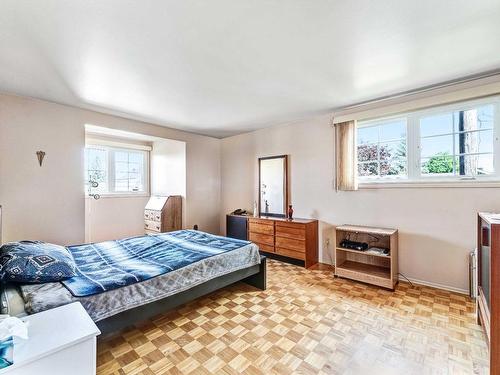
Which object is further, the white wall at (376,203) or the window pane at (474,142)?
the white wall at (376,203)

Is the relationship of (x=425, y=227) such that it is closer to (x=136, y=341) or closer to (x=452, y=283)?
(x=452, y=283)

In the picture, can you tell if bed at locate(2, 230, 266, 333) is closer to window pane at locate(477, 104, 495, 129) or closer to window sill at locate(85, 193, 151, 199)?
window sill at locate(85, 193, 151, 199)

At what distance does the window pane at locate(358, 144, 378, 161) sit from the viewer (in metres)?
3.36

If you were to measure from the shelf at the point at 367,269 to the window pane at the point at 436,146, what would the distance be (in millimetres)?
1579

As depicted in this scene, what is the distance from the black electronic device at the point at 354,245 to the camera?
3050 mm

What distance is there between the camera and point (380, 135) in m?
3.31

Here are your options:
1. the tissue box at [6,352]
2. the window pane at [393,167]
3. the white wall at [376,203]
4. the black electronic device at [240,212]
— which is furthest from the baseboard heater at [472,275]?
the tissue box at [6,352]

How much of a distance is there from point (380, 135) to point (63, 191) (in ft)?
14.9

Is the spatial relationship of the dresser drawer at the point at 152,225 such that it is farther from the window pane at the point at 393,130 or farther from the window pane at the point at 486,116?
the window pane at the point at 486,116

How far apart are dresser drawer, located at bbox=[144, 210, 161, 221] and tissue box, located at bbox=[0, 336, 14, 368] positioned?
3.67m

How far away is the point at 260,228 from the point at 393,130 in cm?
253

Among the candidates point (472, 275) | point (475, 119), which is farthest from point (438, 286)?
point (475, 119)

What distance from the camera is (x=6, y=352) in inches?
35.1

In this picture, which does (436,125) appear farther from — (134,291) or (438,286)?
(134,291)
